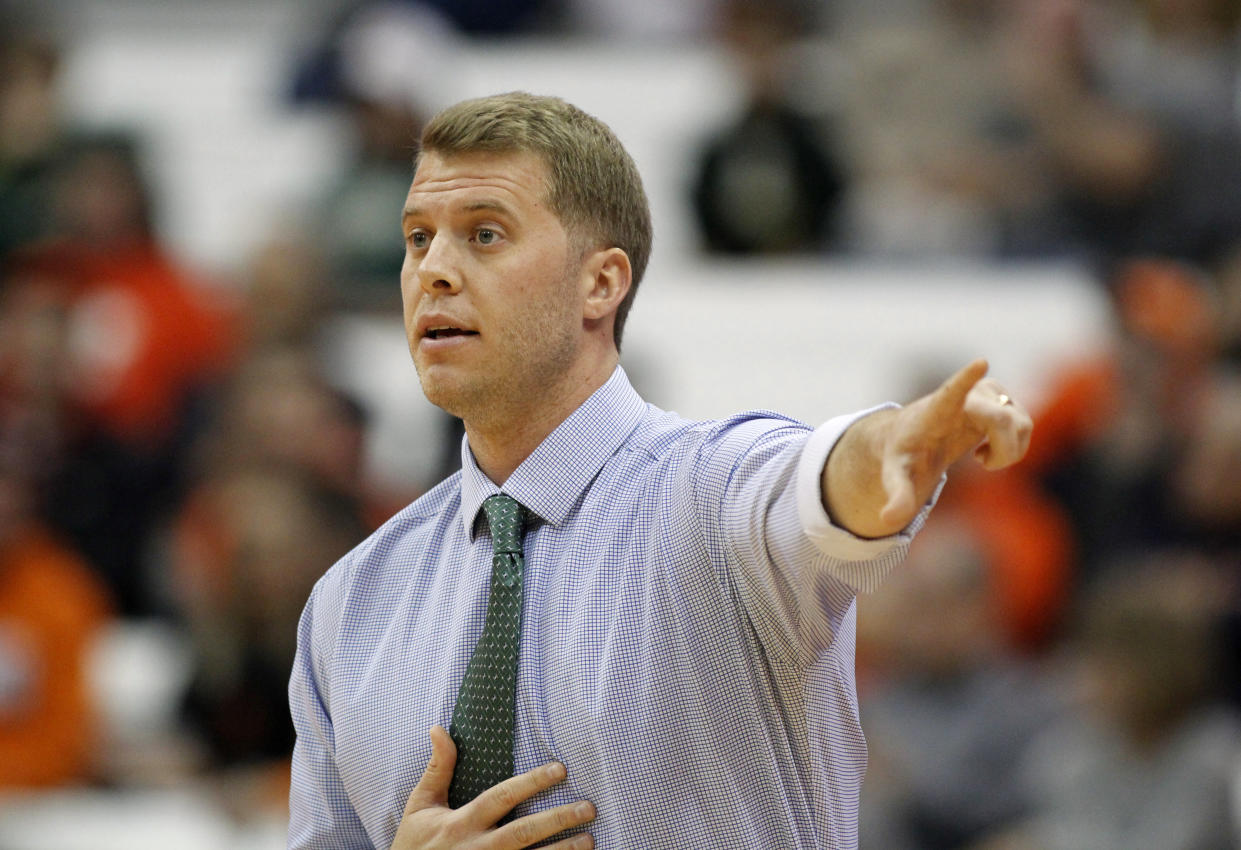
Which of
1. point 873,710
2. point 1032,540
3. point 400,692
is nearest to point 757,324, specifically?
point 1032,540

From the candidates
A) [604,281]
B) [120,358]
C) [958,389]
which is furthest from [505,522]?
[120,358]

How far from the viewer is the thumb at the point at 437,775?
7.44ft

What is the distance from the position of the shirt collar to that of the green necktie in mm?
85

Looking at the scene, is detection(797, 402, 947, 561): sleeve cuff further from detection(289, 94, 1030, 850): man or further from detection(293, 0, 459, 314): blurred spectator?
detection(293, 0, 459, 314): blurred spectator

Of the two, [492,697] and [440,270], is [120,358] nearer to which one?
[440,270]

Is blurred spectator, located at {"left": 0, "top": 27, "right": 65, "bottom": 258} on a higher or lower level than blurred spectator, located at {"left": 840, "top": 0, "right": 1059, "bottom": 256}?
higher

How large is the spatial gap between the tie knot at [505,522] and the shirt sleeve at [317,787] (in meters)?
0.37

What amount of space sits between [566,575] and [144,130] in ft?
21.6

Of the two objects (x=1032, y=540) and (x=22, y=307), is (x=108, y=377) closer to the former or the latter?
(x=22, y=307)

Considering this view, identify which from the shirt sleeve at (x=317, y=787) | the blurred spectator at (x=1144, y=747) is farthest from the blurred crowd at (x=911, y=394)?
the shirt sleeve at (x=317, y=787)

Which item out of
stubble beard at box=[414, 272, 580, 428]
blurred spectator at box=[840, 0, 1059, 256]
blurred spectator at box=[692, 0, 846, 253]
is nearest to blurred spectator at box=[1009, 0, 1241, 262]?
blurred spectator at box=[840, 0, 1059, 256]

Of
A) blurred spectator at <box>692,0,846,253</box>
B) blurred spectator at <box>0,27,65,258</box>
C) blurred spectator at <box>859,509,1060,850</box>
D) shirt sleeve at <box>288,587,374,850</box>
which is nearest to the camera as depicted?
shirt sleeve at <box>288,587,374,850</box>

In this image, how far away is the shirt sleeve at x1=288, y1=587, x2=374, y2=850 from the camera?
2533mm

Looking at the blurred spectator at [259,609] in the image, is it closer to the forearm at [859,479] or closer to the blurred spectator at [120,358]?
the blurred spectator at [120,358]
